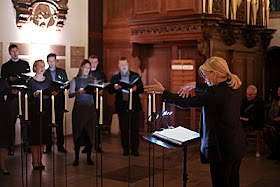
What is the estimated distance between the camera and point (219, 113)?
371cm

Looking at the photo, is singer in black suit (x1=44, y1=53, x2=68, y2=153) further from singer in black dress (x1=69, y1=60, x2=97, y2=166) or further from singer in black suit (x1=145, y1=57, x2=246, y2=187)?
singer in black suit (x1=145, y1=57, x2=246, y2=187)

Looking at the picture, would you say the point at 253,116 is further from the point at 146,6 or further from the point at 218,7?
the point at 146,6

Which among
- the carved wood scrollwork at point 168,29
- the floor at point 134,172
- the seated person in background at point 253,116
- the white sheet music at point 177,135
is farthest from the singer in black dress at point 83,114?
the white sheet music at point 177,135

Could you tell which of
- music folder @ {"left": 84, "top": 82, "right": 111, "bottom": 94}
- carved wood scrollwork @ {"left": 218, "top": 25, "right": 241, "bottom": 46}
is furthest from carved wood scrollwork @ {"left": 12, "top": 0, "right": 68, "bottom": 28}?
carved wood scrollwork @ {"left": 218, "top": 25, "right": 241, "bottom": 46}

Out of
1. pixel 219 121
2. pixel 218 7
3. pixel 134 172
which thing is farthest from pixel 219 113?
pixel 218 7

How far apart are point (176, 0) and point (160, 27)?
2.06 feet

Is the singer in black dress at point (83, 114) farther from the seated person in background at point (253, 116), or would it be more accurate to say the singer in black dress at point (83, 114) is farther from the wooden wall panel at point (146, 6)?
the wooden wall panel at point (146, 6)

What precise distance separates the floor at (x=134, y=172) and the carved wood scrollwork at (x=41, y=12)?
2.63 metres

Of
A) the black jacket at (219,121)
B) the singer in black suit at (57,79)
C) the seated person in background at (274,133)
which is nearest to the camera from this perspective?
the black jacket at (219,121)

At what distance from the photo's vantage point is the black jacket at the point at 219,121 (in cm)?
370

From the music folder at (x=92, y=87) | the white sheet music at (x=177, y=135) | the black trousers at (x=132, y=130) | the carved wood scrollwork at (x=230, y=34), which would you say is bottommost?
the black trousers at (x=132, y=130)

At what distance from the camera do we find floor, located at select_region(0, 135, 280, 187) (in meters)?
6.01

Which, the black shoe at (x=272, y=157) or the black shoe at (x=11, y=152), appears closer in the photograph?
the black shoe at (x=272, y=157)

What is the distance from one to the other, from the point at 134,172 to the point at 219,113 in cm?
318
